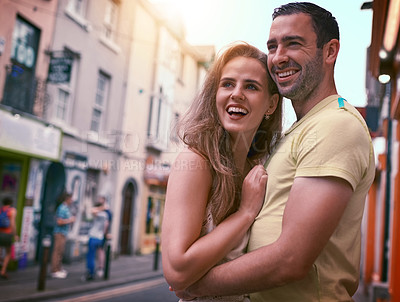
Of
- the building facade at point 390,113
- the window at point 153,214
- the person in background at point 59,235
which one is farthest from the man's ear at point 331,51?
the window at point 153,214

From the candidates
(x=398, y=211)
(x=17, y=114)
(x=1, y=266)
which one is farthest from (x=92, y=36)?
(x=398, y=211)

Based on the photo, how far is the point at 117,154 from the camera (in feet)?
47.2

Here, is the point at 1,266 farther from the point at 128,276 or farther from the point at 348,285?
the point at 348,285

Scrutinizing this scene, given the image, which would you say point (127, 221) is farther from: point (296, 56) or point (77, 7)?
point (296, 56)

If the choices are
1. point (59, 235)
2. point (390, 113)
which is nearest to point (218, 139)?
point (390, 113)

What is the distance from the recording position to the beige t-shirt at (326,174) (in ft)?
3.88

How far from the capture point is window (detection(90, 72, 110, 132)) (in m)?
13.1

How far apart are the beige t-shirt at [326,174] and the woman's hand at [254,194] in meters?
0.05

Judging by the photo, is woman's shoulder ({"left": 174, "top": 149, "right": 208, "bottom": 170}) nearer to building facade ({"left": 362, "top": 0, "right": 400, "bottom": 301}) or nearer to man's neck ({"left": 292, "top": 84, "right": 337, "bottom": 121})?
man's neck ({"left": 292, "top": 84, "right": 337, "bottom": 121})

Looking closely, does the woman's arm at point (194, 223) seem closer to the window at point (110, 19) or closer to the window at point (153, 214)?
the window at point (110, 19)

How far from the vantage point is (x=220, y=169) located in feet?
5.10

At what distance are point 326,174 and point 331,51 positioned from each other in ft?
1.50

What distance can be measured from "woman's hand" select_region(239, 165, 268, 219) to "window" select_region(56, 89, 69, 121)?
34.8 ft

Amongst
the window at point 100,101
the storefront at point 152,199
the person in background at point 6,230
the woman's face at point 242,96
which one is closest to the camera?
the woman's face at point 242,96
